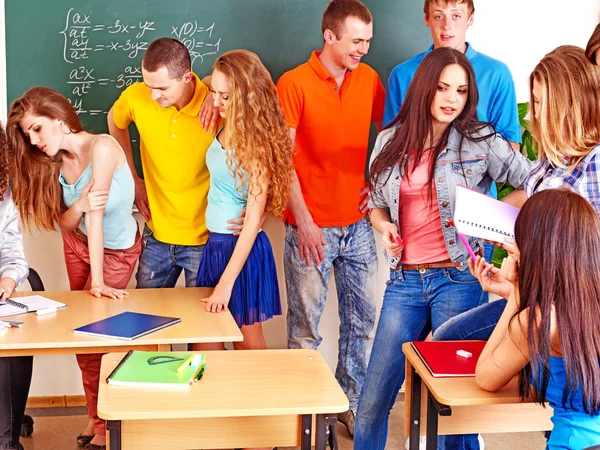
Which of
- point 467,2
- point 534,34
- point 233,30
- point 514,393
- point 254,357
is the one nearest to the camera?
point 514,393

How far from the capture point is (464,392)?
1.96 m

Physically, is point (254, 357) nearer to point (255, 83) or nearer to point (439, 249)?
point (439, 249)

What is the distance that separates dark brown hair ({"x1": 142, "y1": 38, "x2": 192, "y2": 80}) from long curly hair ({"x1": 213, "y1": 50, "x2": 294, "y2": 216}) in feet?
0.65

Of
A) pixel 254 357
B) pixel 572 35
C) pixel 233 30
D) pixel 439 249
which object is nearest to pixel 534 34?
pixel 572 35

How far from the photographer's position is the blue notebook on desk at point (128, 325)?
2391 mm

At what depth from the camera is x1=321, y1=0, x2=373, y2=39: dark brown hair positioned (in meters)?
3.16

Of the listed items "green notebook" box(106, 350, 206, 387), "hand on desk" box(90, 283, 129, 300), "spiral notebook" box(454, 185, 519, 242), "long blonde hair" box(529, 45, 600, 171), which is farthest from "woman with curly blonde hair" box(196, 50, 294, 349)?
"long blonde hair" box(529, 45, 600, 171)

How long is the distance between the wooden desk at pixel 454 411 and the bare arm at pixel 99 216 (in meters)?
1.27

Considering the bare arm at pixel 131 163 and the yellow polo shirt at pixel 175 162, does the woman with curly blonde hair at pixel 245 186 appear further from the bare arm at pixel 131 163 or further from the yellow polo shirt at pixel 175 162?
the bare arm at pixel 131 163

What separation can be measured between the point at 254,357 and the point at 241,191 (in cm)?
89

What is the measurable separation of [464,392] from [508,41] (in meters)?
2.36

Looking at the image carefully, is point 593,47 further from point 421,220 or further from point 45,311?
point 45,311

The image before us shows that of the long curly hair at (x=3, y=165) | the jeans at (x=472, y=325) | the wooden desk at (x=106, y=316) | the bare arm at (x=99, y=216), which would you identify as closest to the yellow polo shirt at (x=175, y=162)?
the bare arm at (x=99, y=216)

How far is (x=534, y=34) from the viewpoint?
379 cm
